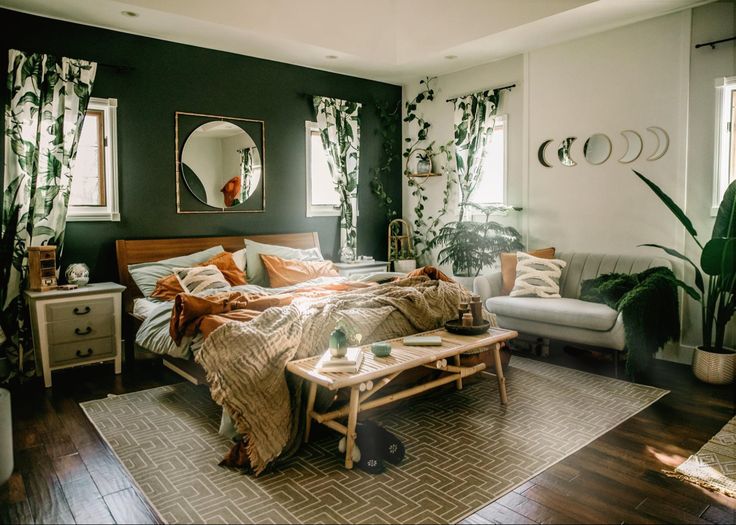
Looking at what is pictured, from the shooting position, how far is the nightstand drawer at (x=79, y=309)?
13.5 ft

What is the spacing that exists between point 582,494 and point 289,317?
1797mm

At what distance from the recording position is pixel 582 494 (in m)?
2.47

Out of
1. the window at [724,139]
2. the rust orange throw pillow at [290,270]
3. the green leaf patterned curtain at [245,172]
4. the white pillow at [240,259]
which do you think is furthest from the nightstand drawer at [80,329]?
the window at [724,139]

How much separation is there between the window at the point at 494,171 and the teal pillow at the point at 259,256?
206 centimetres

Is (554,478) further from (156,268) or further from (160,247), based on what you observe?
(160,247)

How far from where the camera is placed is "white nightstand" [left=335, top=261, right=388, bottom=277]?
6.15 meters

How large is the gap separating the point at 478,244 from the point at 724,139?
2.34 metres

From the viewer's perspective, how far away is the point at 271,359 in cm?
296

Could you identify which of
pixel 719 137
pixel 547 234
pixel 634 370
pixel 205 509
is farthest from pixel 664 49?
pixel 205 509

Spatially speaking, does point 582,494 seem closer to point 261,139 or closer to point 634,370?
point 634,370

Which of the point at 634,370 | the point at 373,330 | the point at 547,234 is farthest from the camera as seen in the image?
the point at 547,234

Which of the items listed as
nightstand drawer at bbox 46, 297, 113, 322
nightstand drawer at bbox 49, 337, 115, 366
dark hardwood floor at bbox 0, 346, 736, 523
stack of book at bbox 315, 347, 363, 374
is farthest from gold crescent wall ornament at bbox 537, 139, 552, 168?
nightstand drawer at bbox 49, 337, 115, 366

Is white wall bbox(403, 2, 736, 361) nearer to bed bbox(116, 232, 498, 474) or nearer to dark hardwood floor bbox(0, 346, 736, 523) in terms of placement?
dark hardwood floor bbox(0, 346, 736, 523)

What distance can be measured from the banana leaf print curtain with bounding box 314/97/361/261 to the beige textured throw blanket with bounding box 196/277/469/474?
2.96 metres
